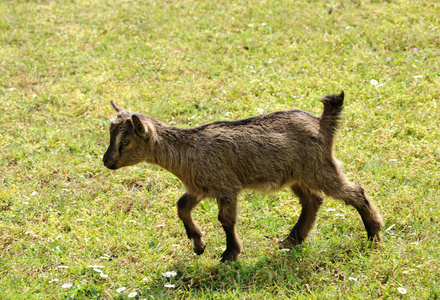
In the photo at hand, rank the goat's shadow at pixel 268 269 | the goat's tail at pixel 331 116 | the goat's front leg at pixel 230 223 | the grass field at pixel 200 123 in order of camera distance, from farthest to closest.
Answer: the goat's tail at pixel 331 116 → the goat's front leg at pixel 230 223 → the grass field at pixel 200 123 → the goat's shadow at pixel 268 269

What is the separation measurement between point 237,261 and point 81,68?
6244mm

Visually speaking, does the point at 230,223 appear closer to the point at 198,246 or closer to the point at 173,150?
the point at 198,246

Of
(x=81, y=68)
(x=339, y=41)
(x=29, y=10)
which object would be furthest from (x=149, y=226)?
(x=29, y=10)

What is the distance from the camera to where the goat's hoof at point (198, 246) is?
568 centimetres

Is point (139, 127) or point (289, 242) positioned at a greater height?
point (139, 127)

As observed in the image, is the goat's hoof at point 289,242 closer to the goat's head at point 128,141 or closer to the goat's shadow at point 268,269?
the goat's shadow at point 268,269

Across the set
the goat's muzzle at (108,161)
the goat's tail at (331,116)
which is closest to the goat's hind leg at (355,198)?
the goat's tail at (331,116)

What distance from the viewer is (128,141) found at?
551cm

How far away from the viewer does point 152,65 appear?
10156 mm

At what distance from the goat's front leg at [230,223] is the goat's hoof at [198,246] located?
293 millimetres

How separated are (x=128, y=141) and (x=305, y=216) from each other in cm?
215

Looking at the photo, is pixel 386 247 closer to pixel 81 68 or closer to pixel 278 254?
pixel 278 254

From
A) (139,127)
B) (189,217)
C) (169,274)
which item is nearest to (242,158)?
(189,217)

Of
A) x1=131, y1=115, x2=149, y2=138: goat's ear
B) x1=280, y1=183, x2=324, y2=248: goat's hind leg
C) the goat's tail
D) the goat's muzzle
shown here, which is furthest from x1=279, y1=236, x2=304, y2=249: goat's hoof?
the goat's muzzle
